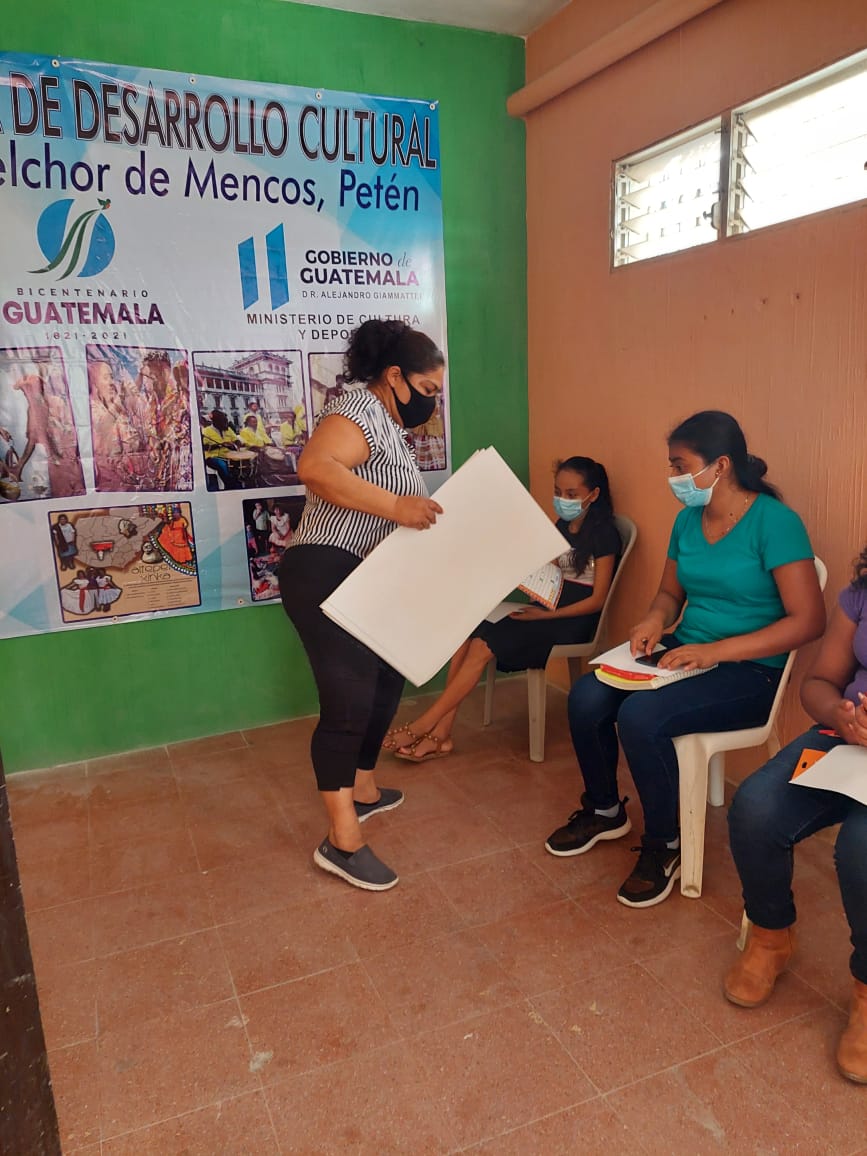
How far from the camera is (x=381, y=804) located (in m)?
2.69

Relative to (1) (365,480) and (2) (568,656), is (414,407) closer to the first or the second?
(1) (365,480)

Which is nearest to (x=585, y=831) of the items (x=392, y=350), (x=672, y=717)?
(x=672, y=717)

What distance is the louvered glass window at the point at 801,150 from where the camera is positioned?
84.5 inches

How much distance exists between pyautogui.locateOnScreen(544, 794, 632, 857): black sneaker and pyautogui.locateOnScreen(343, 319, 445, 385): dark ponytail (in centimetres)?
137

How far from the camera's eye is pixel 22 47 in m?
2.69

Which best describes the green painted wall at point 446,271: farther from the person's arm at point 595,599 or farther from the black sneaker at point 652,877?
the black sneaker at point 652,877

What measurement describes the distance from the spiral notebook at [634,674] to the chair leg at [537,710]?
27.2 inches

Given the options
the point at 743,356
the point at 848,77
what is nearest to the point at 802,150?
the point at 848,77

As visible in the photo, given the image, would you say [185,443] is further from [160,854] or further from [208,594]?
[160,854]

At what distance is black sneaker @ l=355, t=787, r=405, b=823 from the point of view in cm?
264

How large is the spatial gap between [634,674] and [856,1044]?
0.93 m

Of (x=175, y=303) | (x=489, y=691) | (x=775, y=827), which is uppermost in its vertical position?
(x=175, y=303)

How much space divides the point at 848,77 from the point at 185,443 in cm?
240

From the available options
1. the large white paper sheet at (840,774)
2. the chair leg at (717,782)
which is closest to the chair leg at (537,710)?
the chair leg at (717,782)
